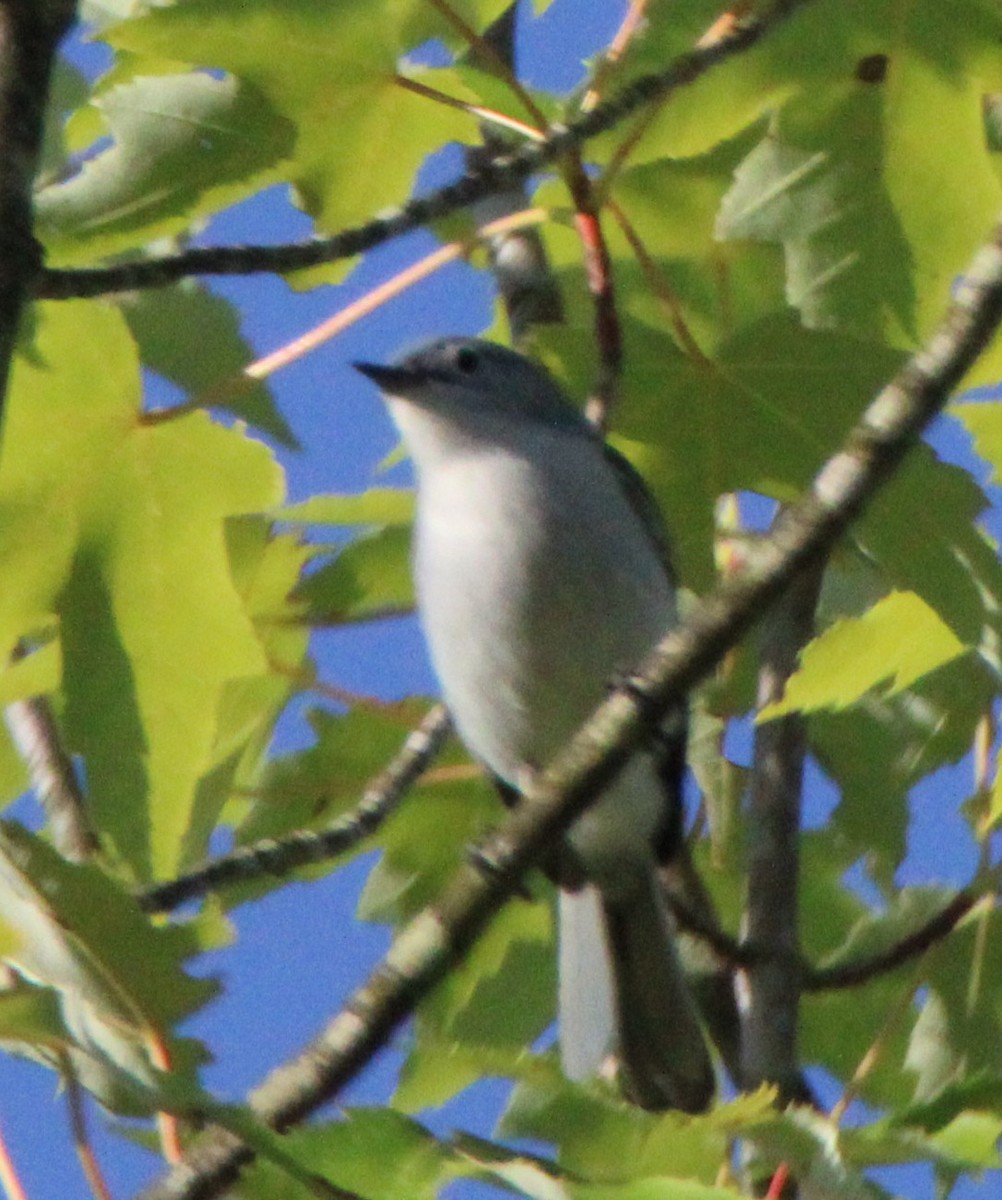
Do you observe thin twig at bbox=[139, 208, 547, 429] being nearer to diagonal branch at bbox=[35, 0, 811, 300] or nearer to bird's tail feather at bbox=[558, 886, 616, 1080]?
diagonal branch at bbox=[35, 0, 811, 300]

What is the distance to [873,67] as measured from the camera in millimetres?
2246

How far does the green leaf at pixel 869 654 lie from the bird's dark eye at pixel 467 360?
63.6 inches

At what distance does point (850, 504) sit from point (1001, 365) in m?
0.77

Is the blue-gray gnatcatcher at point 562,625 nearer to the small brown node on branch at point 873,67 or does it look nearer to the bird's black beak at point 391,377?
the bird's black beak at point 391,377

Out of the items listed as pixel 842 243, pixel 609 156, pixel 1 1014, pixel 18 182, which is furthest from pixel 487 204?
pixel 1 1014

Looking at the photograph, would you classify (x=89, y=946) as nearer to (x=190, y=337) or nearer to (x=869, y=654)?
(x=869, y=654)

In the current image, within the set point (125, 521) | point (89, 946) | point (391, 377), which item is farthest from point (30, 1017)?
point (391, 377)

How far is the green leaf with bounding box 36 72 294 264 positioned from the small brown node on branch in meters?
0.72

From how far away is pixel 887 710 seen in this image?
2.67 meters

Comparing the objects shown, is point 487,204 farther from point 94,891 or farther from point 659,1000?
point 94,891

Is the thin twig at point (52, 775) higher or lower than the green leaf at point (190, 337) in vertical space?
lower

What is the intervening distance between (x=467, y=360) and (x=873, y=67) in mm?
1347

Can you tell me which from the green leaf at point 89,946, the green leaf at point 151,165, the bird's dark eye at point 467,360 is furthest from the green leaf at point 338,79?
the bird's dark eye at point 467,360

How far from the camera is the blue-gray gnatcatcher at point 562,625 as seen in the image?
9.81 ft
